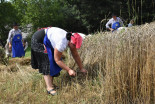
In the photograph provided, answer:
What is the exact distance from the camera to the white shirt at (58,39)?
9.21 ft

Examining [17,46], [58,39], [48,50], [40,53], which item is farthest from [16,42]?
[58,39]

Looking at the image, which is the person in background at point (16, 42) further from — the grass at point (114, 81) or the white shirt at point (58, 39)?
the white shirt at point (58, 39)

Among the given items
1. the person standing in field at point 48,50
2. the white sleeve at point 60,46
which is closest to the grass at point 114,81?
the person standing in field at point 48,50

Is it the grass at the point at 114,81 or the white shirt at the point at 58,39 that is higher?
the white shirt at the point at 58,39

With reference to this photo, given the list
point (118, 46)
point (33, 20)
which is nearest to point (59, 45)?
point (118, 46)

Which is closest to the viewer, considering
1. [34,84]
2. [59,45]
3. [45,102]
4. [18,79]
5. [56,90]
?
[59,45]

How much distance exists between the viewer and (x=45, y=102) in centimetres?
299

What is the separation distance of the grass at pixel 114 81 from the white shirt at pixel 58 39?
0.64m

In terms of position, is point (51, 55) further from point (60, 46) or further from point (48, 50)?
point (60, 46)

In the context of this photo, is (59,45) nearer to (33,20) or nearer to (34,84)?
(34,84)

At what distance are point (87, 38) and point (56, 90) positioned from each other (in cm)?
Answer: 147

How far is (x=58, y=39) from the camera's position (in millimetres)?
2859

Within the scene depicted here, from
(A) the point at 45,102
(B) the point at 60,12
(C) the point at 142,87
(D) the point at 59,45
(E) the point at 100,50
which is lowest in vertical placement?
(A) the point at 45,102

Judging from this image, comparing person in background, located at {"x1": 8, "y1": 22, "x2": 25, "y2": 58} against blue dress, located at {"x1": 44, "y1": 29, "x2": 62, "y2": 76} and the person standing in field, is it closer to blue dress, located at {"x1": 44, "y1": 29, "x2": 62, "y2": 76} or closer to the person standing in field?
the person standing in field
